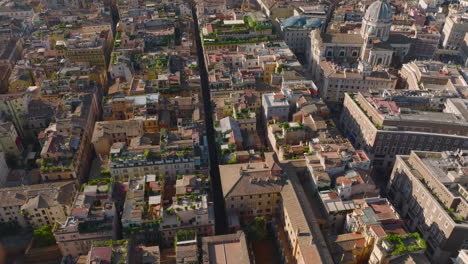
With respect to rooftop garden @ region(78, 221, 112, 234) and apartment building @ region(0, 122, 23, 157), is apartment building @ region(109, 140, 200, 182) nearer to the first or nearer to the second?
rooftop garden @ region(78, 221, 112, 234)

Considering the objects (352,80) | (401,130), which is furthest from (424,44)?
(401,130)

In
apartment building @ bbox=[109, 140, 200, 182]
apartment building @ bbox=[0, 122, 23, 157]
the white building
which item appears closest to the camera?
apartment building @ bbox=[109, 140, 200, 182]

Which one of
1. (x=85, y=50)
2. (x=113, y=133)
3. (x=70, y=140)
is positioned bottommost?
(x=113, y=133)

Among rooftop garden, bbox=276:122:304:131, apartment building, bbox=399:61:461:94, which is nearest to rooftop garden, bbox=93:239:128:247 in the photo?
rooftop garden, bbox=276:122:304:131

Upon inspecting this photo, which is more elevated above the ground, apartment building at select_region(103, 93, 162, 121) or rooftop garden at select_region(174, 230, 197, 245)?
apartment building at select_region(103, 93, 162, 121)

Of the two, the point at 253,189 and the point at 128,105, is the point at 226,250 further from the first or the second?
the point at 128,105

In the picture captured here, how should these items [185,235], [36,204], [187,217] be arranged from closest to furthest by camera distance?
1. [185,235]
2. [187,217]
3. [36,204]

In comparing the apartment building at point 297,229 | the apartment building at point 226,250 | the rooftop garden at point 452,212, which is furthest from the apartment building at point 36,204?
the rooftop garden at point 452,212
